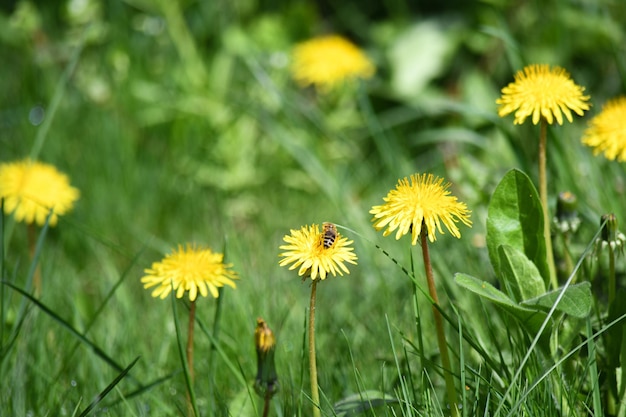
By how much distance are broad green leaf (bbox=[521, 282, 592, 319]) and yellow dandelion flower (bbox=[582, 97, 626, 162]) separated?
1.09 ft

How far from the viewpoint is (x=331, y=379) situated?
1512 mm

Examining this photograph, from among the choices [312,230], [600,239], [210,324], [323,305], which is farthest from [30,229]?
[600,239]

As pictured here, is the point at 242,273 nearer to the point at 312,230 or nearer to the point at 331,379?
the point at 331,379

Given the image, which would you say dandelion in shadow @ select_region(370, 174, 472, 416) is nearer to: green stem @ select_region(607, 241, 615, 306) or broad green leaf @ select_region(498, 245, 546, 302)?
broad green leaf @ select_region(498, 245, 546, 302)

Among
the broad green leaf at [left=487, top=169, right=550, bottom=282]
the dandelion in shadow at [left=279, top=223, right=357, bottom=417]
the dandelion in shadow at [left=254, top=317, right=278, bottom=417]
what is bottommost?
the dandelion in shadow at [left=254, top=317, right=278, bottom=417]


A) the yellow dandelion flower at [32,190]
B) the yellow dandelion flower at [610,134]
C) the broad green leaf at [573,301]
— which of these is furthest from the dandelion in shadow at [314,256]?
the yellow dandelion flower at [32,190]

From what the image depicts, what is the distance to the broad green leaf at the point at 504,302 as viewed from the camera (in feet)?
3.85

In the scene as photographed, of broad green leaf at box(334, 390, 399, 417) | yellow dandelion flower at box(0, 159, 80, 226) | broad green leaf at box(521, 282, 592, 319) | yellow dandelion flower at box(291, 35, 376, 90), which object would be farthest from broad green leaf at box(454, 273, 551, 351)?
yellow dandelion flower at box(291, 35, 376, 90)

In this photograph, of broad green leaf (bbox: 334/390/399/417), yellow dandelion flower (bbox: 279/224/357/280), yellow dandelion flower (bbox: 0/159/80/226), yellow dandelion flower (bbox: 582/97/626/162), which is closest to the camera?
yellow dandelion flower (bbox: 279/224/357/280)

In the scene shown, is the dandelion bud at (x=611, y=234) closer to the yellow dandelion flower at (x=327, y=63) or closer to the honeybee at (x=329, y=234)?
the honeybee at (x=329, y=234)

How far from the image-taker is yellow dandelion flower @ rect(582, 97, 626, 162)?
1434mm

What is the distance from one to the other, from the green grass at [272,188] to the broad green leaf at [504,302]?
0.15 ft

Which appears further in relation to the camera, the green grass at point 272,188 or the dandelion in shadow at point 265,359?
the green grass at point 272,188

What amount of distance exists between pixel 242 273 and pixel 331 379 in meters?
0.57
